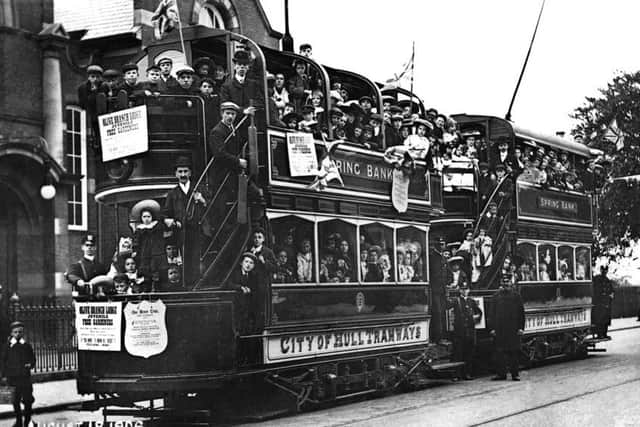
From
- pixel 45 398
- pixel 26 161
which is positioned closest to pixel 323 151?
pixel 45 398

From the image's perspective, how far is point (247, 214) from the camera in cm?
1210

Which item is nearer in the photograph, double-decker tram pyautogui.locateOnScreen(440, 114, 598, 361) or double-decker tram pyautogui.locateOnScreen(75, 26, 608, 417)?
double-decker tram pyautogui.locateOnScreen(75, 26, 608, 417)

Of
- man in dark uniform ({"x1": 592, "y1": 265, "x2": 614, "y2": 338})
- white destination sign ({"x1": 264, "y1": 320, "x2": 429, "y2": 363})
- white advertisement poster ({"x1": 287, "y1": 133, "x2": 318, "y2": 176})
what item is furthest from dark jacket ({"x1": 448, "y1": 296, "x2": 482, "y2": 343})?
man in dark uniform ({"x1": 592, "y1": 265, "x2": 614, "y2": 338})

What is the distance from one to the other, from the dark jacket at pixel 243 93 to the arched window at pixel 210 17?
51.5 ft

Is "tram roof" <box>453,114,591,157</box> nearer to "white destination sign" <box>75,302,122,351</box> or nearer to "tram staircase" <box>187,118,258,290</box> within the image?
"tram staircase" <box>187,118,258,290</box>

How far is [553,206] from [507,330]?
515 centimetres

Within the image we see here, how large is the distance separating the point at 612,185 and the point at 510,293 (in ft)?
87.9

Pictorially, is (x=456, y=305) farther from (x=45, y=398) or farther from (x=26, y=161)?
(x=26, y=161)

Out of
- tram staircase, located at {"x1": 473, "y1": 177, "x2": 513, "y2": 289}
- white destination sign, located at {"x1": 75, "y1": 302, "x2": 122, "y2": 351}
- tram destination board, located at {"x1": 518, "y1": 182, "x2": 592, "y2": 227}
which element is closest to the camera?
white destination sign, located at {"x1": 75, "y1": 302, "x2": 122, "y2": 351}

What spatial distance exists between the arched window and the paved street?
48.3 ft

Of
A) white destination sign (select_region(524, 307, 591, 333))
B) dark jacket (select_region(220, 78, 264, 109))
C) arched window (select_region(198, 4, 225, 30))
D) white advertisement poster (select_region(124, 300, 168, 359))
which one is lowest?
white destination sign (select_region(524, 307, 591, 333))

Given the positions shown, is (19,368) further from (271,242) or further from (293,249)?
(293,249)

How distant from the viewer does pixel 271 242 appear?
41.0 feet

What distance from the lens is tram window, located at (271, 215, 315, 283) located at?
1267 cm
